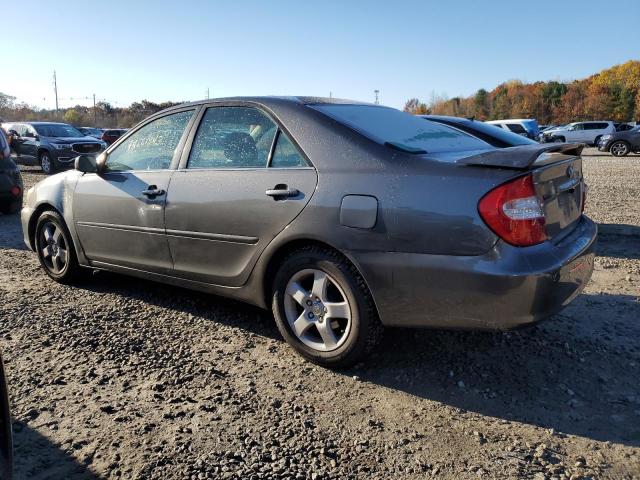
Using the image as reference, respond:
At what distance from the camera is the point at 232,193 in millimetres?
3457

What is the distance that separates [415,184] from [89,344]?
8.01 feet

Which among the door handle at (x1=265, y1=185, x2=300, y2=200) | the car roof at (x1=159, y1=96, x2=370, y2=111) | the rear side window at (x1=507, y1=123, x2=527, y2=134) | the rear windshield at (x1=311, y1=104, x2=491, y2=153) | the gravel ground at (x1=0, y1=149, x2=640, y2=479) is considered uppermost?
the rear side window at (x1=507, y1=123, x2=527, y2=134)

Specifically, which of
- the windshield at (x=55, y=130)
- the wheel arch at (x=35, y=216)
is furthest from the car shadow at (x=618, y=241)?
the windshield at (x=55, y=130)

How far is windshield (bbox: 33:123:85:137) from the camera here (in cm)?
1714

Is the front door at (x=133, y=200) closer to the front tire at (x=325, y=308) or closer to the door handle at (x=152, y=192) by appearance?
the door handle at (x=152, y=192)

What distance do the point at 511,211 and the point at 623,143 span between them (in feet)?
80.6

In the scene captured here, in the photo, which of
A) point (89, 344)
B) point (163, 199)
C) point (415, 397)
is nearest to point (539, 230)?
point (415, 397)

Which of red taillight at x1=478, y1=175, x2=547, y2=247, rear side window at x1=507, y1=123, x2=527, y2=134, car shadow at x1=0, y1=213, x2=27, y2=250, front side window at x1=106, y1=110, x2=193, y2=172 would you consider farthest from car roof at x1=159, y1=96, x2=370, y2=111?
rear side window at x1=507, y1=123, x2=527, y2=134

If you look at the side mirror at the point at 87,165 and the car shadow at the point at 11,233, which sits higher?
the side mirror at the point at 87,165

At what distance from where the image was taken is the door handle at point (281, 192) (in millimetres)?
3174

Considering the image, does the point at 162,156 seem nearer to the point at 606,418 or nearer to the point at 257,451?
the point at 257,451

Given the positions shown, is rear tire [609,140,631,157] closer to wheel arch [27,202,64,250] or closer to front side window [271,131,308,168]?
front side window [271,131,308,168]

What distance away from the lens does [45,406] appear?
2818 millimetres

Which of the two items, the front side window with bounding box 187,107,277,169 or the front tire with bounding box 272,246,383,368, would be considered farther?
the front side window with bounding box 187,107,277,169
